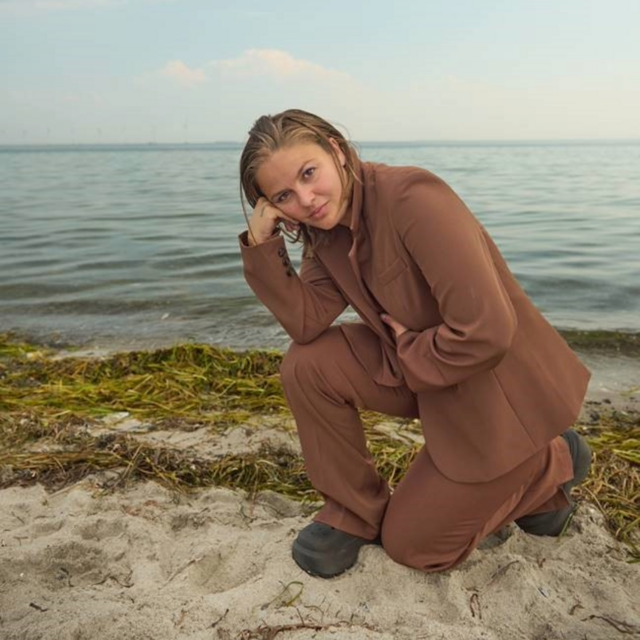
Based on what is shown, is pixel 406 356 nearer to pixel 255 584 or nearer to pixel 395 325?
pixel 395 325

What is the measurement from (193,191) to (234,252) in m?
12.8

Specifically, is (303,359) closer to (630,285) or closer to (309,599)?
(309,599)

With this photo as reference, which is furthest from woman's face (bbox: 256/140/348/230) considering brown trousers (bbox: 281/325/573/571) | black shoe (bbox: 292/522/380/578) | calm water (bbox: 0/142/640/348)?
calm water (bbox: 0/142/640/348)

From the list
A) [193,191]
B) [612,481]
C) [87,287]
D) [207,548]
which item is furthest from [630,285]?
[193,191]

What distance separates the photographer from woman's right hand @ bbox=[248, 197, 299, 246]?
2477 mm

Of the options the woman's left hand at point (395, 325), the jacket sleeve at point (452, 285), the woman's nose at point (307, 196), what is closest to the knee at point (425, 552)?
the jacket sleeve at point (452, 285)

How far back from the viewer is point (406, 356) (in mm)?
2277

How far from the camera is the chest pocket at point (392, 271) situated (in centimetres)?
229

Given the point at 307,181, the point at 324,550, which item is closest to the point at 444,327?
the point at 307,181

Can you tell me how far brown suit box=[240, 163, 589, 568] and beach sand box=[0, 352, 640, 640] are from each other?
0.25 m

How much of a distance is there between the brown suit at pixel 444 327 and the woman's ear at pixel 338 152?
2.7 inches

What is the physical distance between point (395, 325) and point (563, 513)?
984 millimetres

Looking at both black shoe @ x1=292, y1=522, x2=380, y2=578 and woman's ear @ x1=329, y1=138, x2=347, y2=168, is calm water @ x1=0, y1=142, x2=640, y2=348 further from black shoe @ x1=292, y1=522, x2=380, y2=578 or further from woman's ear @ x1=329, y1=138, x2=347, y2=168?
woman's ear @ x1=329, y1=138, x2=347, y2=168

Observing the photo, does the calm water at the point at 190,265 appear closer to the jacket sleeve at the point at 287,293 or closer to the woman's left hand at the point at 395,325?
the jacket sleeve at the point at 287,293
